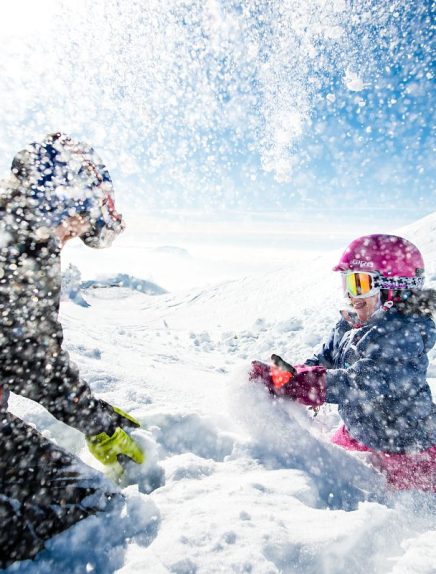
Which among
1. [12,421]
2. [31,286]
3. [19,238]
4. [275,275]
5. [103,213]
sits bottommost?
[12,421]

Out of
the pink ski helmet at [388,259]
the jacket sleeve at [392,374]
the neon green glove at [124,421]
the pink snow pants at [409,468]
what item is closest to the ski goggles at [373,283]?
the pink ski helmet at [388,259]

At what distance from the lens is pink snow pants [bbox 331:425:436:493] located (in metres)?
2.59

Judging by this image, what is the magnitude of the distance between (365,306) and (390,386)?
68 cm

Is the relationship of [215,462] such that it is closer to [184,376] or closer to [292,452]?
[292,452]

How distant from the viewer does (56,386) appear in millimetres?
2033

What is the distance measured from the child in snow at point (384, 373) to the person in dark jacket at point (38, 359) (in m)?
1.57

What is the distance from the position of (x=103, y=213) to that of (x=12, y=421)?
1.27 metres

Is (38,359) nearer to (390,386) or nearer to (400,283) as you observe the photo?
(390,386)

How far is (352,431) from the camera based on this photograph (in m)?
2.93

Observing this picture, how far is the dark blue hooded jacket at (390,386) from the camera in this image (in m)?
2.63

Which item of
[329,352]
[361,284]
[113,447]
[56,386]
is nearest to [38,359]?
[56,386]

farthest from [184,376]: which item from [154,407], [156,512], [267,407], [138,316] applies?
[138,316]

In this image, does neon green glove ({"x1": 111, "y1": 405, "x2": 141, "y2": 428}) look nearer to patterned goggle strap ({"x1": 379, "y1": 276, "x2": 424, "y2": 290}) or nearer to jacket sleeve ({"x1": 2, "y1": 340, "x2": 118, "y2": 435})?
jacket sleeve ({"x1": 2, "y1": 340, "x2": 118, "y2": 435})

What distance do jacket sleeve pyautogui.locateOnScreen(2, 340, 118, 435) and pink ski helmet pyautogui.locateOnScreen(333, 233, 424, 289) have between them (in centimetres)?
219
